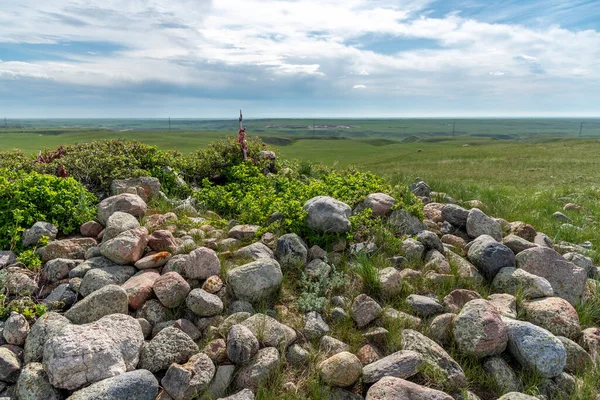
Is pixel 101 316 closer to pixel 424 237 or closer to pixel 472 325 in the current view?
pixel 472 325

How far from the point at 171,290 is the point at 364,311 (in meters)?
2.19

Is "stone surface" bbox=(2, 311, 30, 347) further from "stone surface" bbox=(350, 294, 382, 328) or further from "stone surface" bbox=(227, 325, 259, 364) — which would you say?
"stone surface" bbox=(350, 294, 382, 328)

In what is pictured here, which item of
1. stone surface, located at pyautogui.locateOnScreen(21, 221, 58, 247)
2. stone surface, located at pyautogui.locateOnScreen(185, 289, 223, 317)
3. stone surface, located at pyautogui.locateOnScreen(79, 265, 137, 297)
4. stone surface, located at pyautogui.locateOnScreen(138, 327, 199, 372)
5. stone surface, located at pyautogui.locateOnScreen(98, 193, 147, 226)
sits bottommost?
stone surface, located at pyautogui.locateOnScreen(138, 327, 199, 372)

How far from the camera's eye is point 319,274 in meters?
5.08

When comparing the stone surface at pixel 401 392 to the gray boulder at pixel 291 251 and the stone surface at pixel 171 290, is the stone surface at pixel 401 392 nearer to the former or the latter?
the gray boulder at pixel 291 251

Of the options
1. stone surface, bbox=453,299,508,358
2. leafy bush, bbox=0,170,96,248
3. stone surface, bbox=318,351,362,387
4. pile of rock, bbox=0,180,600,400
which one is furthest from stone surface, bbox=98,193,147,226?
stone surface, bbox=453,299,508,358

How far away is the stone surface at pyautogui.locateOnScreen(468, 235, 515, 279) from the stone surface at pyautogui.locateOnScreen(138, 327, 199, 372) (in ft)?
13.3

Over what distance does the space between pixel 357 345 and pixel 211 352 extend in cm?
153

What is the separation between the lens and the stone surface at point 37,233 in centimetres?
552

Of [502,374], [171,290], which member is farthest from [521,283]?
[171,290]

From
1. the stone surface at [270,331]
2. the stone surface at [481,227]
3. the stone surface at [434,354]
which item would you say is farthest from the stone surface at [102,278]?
the stone surface at [481,227]

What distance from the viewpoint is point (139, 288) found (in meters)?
4.50

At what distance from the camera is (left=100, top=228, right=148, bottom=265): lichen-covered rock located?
4.94 metres

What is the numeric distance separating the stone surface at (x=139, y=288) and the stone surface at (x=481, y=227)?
4958 mm
